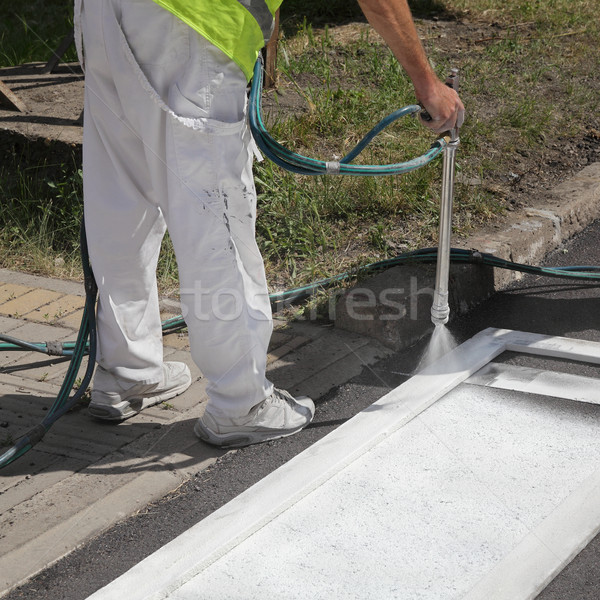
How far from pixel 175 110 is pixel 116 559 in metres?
1.24

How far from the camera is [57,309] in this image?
12.8 ft

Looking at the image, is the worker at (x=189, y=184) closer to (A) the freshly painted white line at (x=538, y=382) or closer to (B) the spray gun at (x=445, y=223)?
(B) the spray gun at (x=445, y=223)

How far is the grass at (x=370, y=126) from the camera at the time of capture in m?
4.38

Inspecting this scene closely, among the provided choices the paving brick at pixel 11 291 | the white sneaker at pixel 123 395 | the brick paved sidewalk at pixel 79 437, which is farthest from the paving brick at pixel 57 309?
the white sneaker at pixel 123 395

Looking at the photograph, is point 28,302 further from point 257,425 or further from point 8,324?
point 257,425

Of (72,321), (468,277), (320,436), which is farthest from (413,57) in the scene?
(72,321)

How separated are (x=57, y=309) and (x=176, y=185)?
1.46 meters

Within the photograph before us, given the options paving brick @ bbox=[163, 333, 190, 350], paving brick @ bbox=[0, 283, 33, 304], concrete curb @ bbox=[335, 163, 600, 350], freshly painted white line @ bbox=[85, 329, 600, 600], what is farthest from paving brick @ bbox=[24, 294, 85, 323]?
freshly painted white line @ bbox=[85, 329, 600, 600]

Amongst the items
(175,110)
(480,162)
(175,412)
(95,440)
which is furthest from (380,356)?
(480,162)

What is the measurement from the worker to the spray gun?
6.0 inches

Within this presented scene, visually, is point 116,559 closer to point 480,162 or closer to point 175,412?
point 175,412

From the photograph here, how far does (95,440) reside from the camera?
302 cm

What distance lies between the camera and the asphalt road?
2.36 metres

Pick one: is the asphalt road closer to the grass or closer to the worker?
the worker
